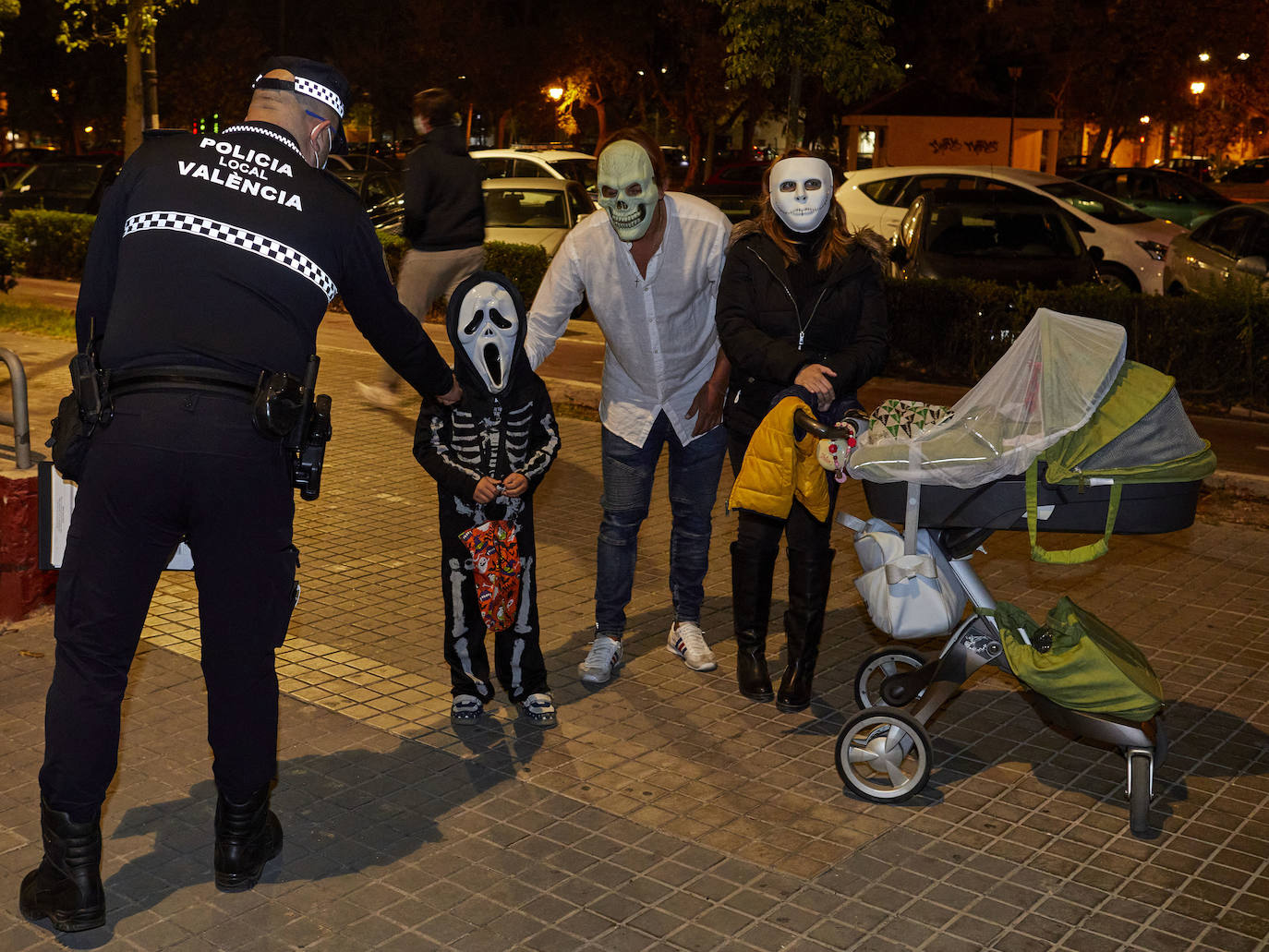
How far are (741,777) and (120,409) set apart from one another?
2301mm

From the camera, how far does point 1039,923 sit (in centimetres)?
387

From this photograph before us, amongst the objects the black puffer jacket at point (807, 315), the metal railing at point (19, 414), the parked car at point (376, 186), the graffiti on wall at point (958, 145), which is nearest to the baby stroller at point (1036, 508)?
the black puffer jacket at point (807, 315)

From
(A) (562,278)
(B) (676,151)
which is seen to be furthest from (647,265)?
(B) (676,151)

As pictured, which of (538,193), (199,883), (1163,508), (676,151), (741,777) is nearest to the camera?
(199,883)

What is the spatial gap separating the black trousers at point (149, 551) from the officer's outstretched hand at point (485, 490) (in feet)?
3.44

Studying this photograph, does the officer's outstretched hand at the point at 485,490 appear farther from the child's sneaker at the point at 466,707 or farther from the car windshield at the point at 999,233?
the car windshield at the point at 999,233

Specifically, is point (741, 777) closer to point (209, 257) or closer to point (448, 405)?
point (448, 405)

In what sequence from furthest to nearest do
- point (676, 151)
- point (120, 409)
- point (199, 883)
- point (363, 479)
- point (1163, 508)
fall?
point (676, 151)
point (363, 479)
point (1163, 508)
point (199, 883)
point (120, 409)

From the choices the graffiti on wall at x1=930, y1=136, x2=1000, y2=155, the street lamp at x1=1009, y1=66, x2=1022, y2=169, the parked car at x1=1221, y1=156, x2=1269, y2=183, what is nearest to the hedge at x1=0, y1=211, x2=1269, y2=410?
the street lamp at x1=1009, y1=66, x2=1022, y2=169

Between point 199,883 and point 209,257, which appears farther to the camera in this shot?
point 199,883

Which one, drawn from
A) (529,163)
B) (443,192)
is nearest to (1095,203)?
(529,163)

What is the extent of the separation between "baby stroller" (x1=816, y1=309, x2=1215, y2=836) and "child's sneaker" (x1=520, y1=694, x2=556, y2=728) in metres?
1.10

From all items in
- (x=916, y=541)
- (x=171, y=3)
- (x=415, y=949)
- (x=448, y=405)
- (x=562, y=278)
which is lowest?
(x=415, y=949)

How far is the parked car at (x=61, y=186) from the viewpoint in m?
24.2
